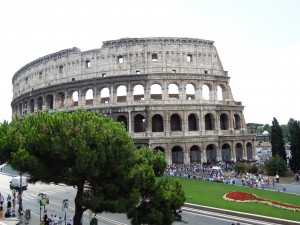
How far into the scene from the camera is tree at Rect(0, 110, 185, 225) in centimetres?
963

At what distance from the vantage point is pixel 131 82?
40500 mm

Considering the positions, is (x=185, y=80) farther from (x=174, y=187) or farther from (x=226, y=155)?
(x=174, y=187)

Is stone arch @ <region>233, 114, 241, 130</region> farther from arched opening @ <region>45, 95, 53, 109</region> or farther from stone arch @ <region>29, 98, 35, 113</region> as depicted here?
stone arch @ <region>29, 98, 35, 113</region>

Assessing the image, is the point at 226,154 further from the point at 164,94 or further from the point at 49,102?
the point at 49,102

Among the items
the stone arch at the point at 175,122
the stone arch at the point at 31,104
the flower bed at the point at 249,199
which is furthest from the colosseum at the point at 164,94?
the flower bed at the point at 249,199

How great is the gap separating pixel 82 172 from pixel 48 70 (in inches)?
1595

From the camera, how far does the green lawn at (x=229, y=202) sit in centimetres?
1697

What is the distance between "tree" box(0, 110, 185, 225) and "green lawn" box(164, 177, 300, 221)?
8.90m

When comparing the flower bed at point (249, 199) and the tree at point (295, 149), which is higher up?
the tree at point (295, 149)

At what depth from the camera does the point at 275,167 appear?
3288 cm

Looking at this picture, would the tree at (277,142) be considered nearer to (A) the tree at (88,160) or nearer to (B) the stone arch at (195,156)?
(B) the stone arch at (195,156)

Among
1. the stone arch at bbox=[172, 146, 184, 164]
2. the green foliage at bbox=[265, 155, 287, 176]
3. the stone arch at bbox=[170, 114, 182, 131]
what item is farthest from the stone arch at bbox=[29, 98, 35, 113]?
the green foliage at bbox=[265, 155, 287, 176]

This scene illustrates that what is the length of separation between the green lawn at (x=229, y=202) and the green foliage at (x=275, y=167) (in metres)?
9.66

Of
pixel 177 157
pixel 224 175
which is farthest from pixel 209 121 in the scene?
pixel 224 175
